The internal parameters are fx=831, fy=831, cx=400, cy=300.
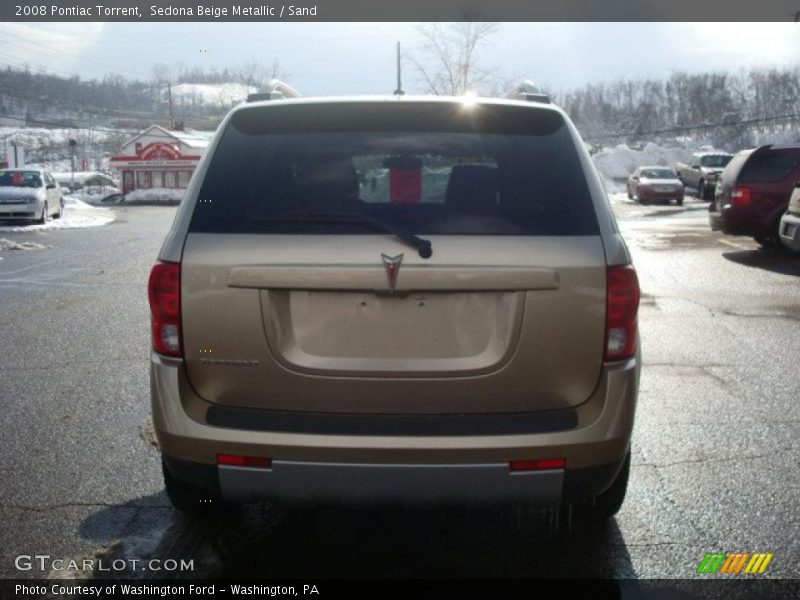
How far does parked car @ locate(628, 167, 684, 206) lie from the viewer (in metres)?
34.4

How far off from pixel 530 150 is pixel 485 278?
0.62m

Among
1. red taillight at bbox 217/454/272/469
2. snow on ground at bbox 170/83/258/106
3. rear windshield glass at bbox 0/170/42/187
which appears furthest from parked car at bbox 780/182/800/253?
snow on ground at bbox 170/83/258/106

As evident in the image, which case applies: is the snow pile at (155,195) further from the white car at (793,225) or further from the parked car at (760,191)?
the white car at (793,225)

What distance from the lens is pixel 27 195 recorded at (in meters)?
24.1

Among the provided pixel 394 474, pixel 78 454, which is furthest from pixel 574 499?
pixel 78 454

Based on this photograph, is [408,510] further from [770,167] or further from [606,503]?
[770,167]

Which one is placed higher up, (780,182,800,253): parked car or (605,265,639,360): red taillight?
(605,265,639,360): red taillight

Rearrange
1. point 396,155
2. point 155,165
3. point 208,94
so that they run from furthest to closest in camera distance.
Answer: point 208,94 → point 155,165 → point 396,155

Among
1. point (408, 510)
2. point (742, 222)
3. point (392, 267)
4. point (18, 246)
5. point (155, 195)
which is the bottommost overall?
point (155, 195)

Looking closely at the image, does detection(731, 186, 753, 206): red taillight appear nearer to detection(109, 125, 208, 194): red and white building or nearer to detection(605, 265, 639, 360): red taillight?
detection(605, 265, 639, 360): red taillight

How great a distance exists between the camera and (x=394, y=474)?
2814mm

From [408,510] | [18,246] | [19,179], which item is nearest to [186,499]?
[408,510]

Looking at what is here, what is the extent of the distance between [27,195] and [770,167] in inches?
778

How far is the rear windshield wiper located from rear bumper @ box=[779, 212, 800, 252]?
1038cm
